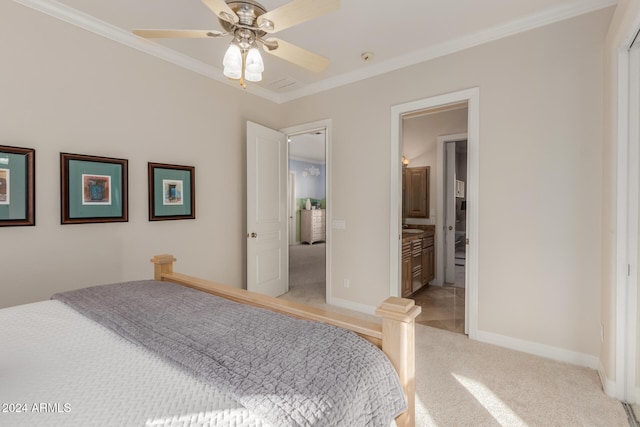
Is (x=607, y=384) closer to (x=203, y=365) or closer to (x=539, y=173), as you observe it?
(x=539, y=173)

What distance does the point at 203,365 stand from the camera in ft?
3.12

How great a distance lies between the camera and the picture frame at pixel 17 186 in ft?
6.85

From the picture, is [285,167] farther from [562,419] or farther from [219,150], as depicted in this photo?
[562,419]

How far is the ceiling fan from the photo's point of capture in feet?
4.85

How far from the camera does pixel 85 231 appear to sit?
98.0 inches

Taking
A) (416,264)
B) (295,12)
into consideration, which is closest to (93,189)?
(295,12)

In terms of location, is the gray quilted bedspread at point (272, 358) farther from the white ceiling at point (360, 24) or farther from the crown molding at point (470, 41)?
the crown molding at point (470, 41)

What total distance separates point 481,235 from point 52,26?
389 centimetres

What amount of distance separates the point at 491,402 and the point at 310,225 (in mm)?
7167

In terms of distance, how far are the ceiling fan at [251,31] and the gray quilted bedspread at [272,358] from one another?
1.36 metres

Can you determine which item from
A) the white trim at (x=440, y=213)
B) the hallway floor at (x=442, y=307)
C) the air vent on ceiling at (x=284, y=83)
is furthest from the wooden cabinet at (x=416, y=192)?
the air vent on ceiling at (x=284, y=83)

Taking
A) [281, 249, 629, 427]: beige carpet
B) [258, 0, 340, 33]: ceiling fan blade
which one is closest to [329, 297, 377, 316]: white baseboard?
[281, 249, 629, 427]: beige carpet

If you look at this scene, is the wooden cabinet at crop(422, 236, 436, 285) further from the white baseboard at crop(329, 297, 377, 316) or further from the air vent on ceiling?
the air vent on ceiling

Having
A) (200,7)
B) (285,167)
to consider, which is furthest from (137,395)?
(285,167)
